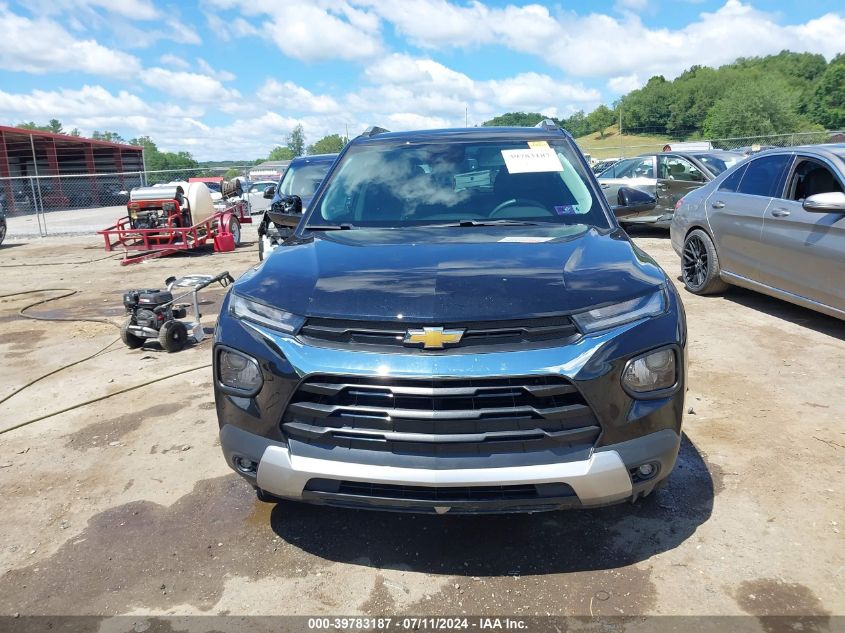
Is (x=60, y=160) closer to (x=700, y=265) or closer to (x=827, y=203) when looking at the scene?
(x=700, y=265)

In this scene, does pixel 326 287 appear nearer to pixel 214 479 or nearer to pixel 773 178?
pixel 214 479

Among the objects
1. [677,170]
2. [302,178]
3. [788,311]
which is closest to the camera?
[788,311]

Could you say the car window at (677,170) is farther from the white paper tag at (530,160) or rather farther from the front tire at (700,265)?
the white paper tag at (530,160)

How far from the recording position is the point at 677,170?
12.3 meters

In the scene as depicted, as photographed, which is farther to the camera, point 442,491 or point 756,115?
point 756,115

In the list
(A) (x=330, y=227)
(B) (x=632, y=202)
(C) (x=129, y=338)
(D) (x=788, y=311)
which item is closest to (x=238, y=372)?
(A) (x=330, y=227)

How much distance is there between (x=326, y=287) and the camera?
257 cm

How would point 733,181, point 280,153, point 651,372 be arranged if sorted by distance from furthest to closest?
point 280,153 → point 733,181 → point 651,372

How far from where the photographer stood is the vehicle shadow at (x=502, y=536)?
270 cm

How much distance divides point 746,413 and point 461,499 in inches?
106

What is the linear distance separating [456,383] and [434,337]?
7.3 inches

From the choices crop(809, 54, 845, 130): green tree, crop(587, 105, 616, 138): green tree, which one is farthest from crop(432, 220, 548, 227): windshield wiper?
crop(587, 105, 616, 138): green tree

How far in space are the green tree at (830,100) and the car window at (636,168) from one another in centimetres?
7132

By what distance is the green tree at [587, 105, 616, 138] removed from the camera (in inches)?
3799
